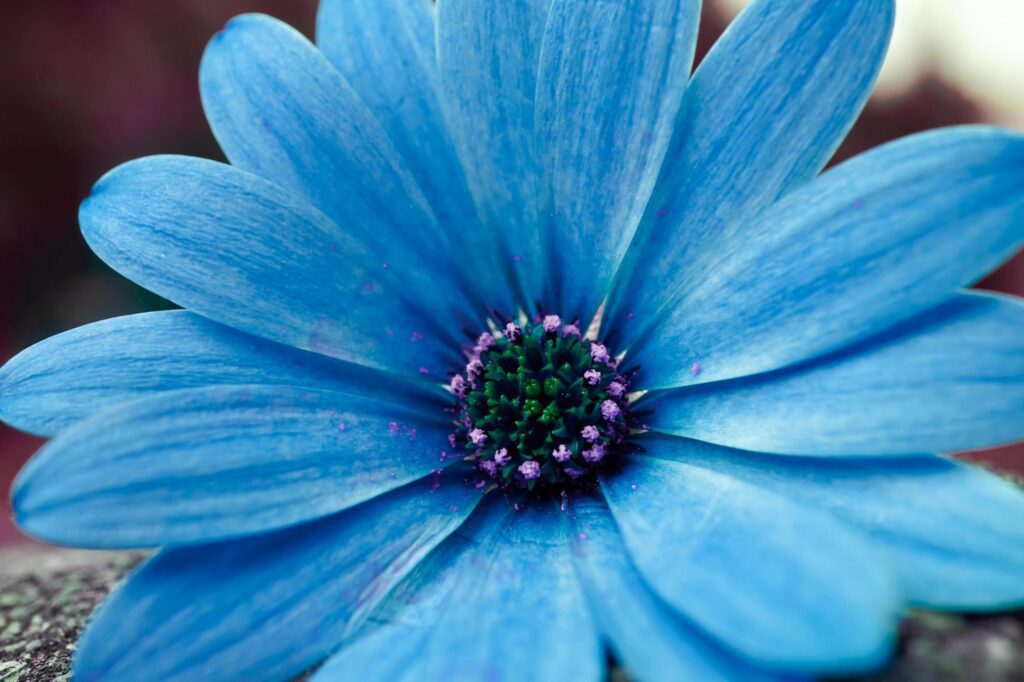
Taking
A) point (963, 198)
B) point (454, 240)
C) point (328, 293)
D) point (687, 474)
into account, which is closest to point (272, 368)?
point (328, 293)

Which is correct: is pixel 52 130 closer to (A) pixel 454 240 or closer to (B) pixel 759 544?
(A) pixel 454 240

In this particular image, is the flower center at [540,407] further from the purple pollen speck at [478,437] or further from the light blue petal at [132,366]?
the light blue petal at [132,366]

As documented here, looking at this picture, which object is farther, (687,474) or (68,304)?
(68,304)

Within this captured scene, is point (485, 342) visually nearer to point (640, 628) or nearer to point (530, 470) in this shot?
point (530, 470)

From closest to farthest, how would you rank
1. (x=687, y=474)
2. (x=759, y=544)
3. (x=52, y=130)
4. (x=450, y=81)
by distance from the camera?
(x=759, y=544), (x=687, y=474), (x=450, y=81), (x=52, y=130)

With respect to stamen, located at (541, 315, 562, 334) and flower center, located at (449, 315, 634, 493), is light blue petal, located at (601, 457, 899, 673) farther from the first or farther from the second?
stamen, located at (541, 315, 562, 334)

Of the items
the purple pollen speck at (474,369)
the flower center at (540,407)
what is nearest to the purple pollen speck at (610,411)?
the flower center at (540,407)
